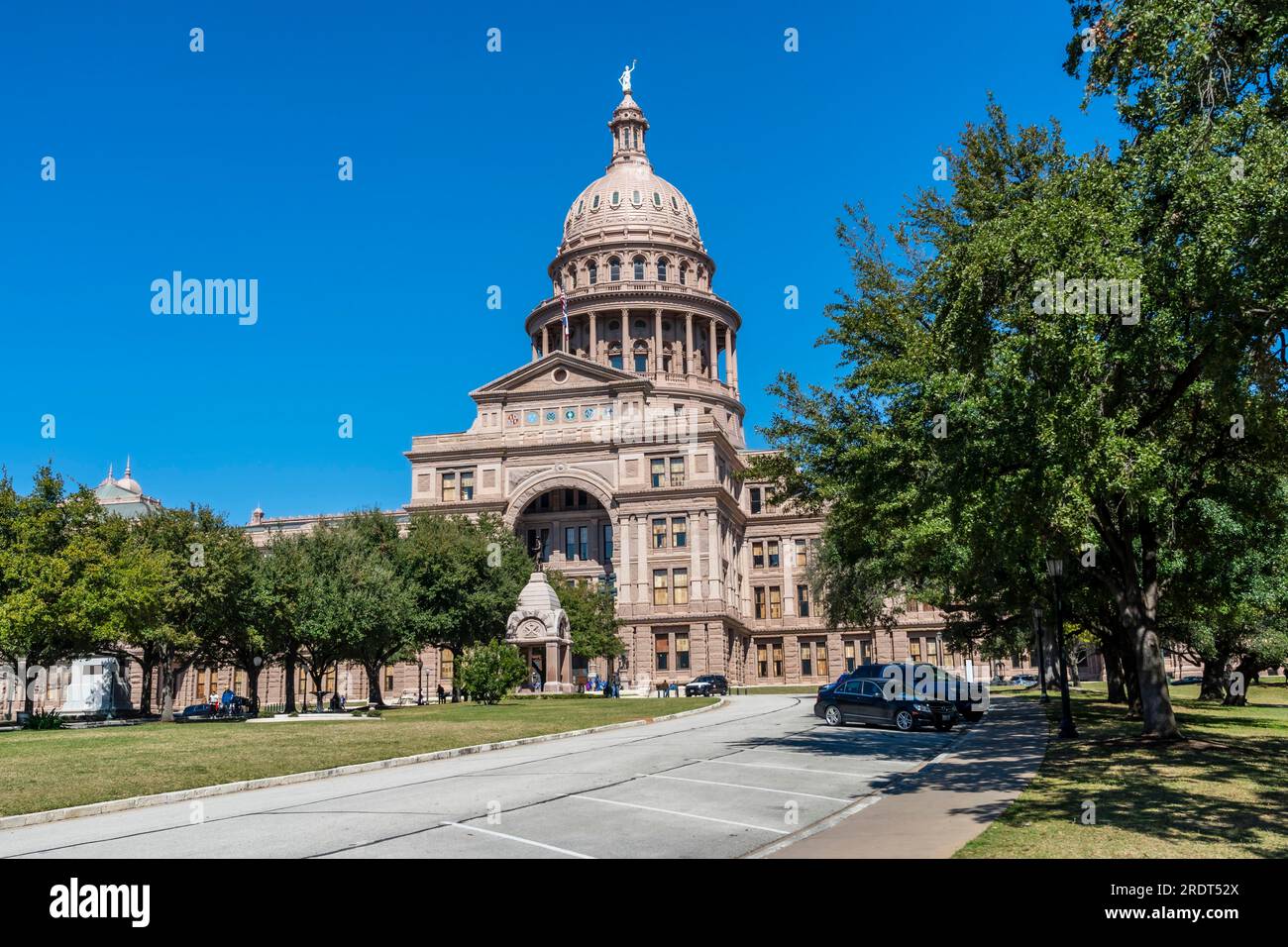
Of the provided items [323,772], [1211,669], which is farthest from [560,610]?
[323,772]

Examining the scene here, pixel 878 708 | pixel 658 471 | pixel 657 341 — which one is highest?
pixel 657 341

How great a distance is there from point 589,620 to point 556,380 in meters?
28.8

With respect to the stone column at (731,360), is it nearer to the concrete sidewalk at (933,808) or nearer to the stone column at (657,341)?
the stone column at (657,341)

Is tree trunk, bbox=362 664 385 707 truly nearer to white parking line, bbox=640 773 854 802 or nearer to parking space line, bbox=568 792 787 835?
white parking line, bbox=640 773 854 802

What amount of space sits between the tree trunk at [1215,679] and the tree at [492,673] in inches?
1187

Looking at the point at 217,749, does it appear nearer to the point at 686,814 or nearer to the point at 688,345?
the point at 686,814

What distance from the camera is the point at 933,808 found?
13.9m

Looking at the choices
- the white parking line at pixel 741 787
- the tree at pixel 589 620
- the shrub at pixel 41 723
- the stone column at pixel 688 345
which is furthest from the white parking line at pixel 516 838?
the stone column at pixel 688 345

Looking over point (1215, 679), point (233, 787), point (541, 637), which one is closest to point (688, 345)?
point (541, 637)

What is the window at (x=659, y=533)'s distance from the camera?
84.6 metres

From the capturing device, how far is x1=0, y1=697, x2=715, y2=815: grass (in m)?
17.6

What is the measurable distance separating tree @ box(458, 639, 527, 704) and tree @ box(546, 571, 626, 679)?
47.0ft

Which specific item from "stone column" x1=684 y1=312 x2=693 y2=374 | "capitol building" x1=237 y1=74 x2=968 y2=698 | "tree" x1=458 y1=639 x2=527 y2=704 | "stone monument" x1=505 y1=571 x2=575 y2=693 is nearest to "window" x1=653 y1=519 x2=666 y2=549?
"capitol building" x1=237 y1=74 x2=968 y2=698
